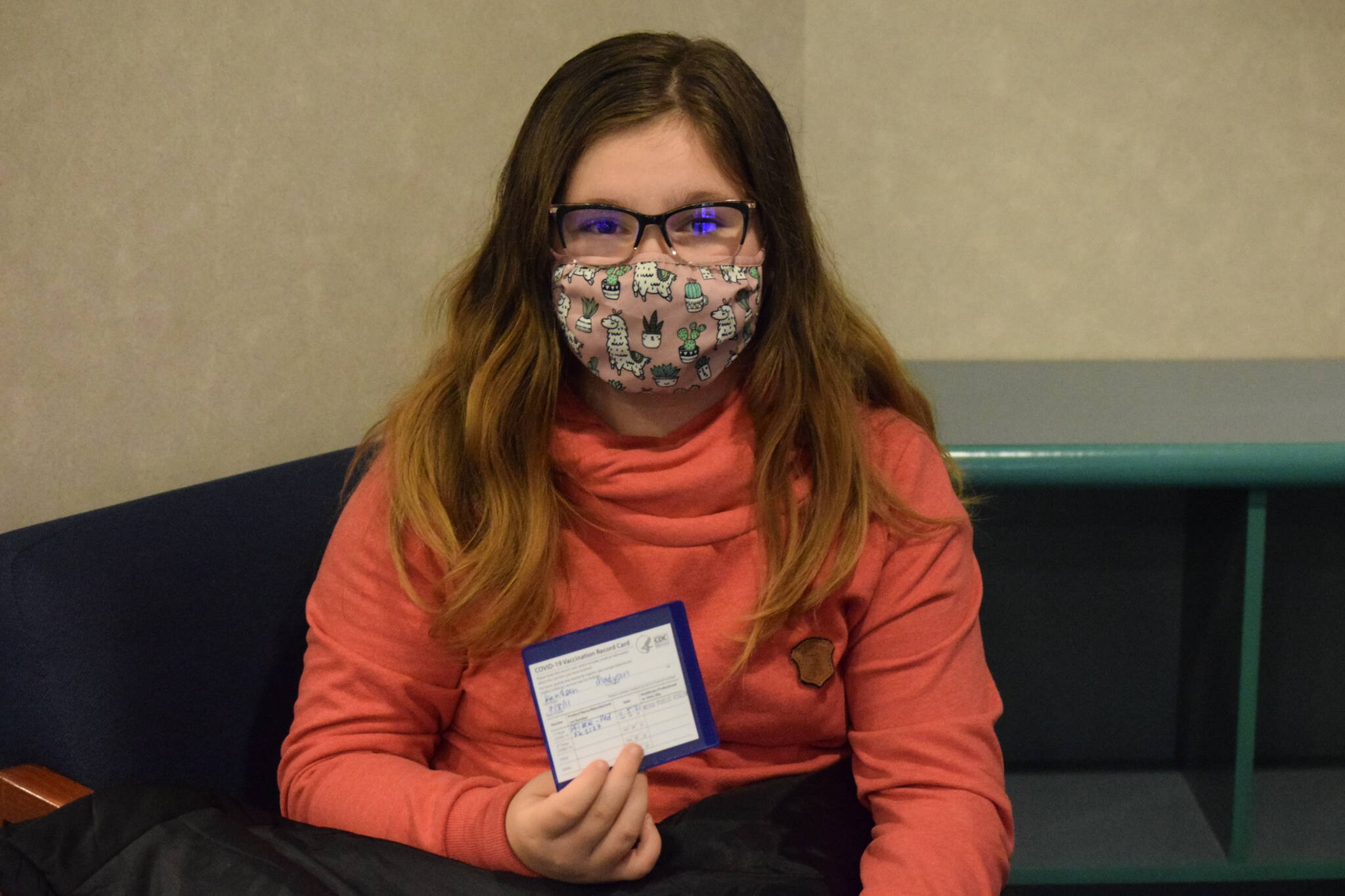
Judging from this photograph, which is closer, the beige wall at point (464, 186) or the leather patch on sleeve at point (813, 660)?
the leather patch on sleeve at point (813, 660)

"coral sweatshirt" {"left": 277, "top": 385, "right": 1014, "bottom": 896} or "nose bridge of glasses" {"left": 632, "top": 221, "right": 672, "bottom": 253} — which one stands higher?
"nose bridge of glasses" {"left": 632, "top": 221, "right": 672, "bottom": 253}

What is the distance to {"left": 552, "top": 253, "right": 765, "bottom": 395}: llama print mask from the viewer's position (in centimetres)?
93

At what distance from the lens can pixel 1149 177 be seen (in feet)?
6.22

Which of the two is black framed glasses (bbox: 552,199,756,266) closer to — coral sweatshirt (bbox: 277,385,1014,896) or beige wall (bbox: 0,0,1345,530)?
coral sweatshirt (bbox: 277,385,1014,896)

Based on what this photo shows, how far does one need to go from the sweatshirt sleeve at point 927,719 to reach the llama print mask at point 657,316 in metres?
0.22

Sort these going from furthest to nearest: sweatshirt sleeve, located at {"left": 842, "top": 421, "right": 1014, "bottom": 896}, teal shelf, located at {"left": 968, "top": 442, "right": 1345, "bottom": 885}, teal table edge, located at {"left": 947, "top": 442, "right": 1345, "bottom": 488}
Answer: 1. teal shelf, located at {"left": 968, "top": 442, "right": 1345, "bottom": 885}
2. teal table edge, located at {"left": 947, "top": 442, "right": 1345, "bottom": 488}
3. sweatshirt sleeve, located at {"left": 842, "top": 421, "right": 1014, "bottom": 896}

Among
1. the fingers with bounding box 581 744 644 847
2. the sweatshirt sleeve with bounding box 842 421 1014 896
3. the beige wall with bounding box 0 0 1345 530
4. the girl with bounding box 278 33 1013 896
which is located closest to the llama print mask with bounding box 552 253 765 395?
the girl with bounding box 278 33 1013 896

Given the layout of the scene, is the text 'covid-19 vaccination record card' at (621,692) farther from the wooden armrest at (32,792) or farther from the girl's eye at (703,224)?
the wooden armrest at (32,792)

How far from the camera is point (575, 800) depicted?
2.53 ft

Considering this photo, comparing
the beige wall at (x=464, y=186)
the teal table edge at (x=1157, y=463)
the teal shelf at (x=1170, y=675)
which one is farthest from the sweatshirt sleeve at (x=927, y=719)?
the beige wall at (x=464, y=186)

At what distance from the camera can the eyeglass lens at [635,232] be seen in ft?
3.13

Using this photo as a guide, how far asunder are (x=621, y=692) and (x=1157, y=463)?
78 cm

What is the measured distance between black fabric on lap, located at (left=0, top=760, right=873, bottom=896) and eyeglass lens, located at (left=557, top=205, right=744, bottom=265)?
0.49 m

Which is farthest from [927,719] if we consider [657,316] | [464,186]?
[464,186]
